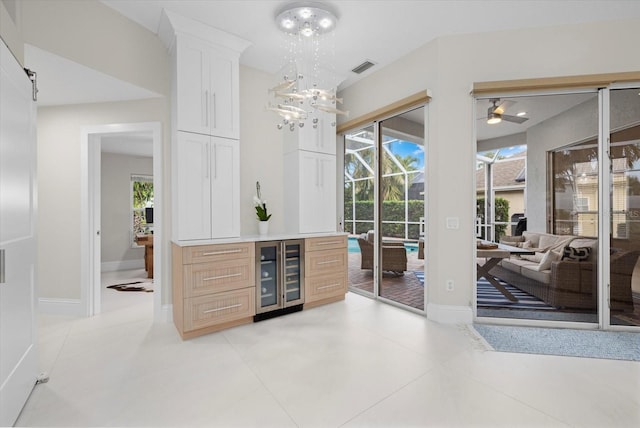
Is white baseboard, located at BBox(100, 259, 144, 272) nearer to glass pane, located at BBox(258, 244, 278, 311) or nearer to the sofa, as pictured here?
glass pane, located at BBox(258, 244, 278, 311)

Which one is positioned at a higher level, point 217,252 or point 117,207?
point 117,207

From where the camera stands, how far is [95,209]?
351 centimetres

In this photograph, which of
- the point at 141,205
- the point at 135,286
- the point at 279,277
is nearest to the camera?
the point at 279,277

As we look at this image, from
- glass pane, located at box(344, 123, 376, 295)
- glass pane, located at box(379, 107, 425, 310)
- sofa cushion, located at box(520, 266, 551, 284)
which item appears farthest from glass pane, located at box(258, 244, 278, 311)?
sofa cushion, located at box(520, 266, 551, 284)

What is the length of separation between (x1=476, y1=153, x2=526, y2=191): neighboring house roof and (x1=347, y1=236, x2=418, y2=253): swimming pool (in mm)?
1075

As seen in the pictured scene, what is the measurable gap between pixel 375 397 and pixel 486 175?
2.61 metres

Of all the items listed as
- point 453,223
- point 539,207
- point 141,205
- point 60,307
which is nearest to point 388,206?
point 453,223

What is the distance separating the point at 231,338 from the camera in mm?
2818

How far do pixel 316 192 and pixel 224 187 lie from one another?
122cm

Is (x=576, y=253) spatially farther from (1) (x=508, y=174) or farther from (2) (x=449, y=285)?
(2) (x=449, y=285)

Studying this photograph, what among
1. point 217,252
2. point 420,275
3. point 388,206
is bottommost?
point 420,275

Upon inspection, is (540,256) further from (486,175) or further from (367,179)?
(367,179)

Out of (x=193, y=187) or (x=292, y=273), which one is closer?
(x=193, y=187)

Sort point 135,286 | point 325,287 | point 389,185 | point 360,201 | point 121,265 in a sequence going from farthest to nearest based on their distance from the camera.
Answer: point 121,265
point 135,286
point 360,201
point 389,185
point 325,287
